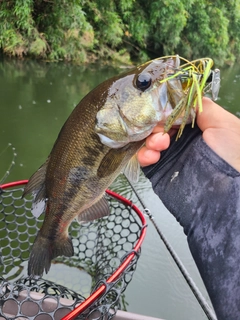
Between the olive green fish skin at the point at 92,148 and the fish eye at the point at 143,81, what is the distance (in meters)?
0.01

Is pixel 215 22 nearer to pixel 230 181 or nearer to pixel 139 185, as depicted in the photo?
pixel 139 185

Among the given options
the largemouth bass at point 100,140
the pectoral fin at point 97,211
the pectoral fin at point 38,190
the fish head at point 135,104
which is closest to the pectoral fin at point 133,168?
the largemouth bass at point 100,140

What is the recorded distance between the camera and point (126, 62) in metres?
16.5

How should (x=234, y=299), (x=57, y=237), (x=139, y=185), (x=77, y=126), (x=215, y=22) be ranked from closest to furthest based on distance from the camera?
1. (x=234, y=299)
2. (x=77, y=126)
3. (x=57, y=237)
4. (x=139, y=185)
5. (x=215, y=22)

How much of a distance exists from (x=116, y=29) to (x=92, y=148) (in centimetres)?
1500

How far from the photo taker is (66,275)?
9.14 ft

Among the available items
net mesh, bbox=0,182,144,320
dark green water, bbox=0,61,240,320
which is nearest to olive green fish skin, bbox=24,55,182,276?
net mesh, bbox=0,182,144,320

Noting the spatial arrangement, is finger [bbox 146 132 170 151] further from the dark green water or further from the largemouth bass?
the dark green water

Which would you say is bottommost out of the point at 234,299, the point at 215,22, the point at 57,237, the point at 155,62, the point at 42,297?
the point at 215,22

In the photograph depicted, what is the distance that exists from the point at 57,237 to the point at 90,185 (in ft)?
1.40

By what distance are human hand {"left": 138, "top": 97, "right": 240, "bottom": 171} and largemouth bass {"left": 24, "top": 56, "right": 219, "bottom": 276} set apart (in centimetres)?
6

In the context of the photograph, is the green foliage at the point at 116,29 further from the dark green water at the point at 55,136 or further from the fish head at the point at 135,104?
the fish head at the point at 135,104

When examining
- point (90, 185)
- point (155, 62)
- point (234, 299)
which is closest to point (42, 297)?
point (90, 185)

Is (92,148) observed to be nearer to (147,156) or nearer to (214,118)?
(147,156)
